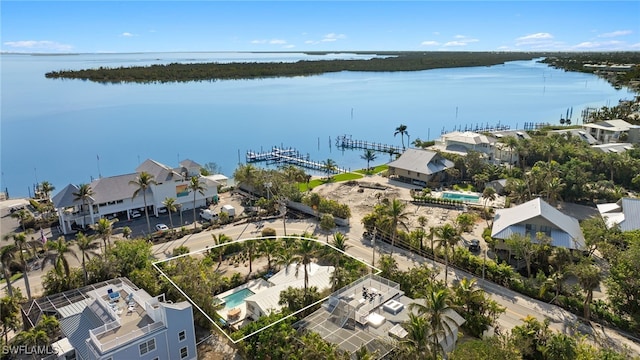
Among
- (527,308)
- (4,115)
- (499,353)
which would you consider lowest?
(527,308)

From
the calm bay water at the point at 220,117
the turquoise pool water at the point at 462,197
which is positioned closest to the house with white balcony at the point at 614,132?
the calm bay water at the point at 220,117

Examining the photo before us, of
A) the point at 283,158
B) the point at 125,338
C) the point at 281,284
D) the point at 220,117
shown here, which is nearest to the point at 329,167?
the point at 283,158

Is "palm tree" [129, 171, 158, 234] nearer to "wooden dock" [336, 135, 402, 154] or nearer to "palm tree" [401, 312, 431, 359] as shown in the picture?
"palm tree" [401, 312, 431, 359]

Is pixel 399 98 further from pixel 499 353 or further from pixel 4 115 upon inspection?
pixel 499 353

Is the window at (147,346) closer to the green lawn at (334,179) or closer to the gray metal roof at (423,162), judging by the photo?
the green lawn at (334,179)

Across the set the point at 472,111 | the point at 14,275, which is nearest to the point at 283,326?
the point at 14,275

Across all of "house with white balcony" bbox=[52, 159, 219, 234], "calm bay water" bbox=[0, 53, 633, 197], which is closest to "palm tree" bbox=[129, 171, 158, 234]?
"house with white balcony" bbox=[52, 159, 219, 234]
